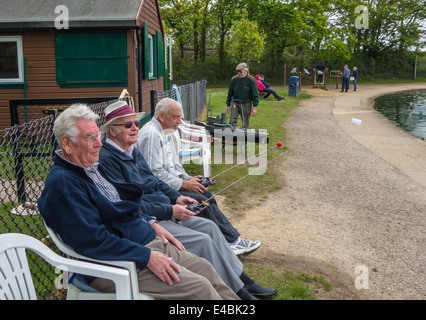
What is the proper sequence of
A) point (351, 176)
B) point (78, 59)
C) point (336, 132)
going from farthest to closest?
point (336, 132)
point (78, 59)
point (351, 176)

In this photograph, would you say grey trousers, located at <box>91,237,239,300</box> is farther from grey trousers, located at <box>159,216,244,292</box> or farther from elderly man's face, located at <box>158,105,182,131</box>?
elderly man's face, located at <box>158,105,182,131</box>

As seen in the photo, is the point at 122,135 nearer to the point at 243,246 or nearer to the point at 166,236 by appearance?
the point at 166,236

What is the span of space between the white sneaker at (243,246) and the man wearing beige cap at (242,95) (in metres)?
6.23

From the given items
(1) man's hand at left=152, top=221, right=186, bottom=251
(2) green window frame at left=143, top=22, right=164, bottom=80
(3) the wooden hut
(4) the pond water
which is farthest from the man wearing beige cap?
(1) man's hand at left=152, top=221, right=186, bottom=251

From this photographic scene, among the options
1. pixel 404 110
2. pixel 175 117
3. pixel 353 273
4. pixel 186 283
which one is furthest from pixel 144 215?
pixel 404 110

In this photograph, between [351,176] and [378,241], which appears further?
[351,176]

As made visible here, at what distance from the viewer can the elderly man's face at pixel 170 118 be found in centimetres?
459

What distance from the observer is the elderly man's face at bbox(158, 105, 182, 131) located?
459cm

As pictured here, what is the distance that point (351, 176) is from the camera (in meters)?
8.38

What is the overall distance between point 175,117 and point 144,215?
156cm

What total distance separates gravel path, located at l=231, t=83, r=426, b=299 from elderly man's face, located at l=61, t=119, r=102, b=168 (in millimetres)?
2393

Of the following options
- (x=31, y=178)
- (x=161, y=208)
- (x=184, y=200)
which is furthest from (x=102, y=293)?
(x=31, y=178)
